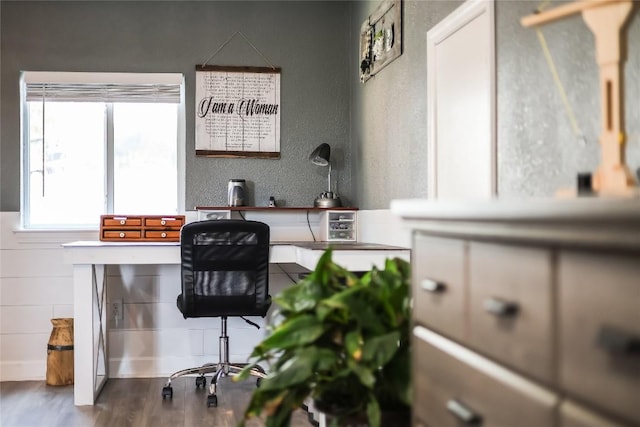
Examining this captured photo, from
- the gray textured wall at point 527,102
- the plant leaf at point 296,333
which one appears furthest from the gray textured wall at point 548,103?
the plant leaf at point 296,333

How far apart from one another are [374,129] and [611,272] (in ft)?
11.5

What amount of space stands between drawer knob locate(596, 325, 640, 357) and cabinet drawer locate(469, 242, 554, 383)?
129mm

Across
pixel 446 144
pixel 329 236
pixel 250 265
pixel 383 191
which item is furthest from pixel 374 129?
pixel 446 144

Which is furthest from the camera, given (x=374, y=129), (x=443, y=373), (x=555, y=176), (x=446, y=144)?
(x=374, y=129)

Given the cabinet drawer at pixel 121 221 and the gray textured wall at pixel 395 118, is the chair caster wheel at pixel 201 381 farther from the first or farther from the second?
the gray textured wall at pixel 395 118

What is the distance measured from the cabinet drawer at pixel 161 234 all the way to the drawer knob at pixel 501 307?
360 centimetres

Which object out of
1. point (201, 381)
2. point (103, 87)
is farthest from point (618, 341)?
point (103, 87)

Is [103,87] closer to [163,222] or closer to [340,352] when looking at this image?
[163,222]

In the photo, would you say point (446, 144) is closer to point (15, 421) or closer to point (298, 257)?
point (298, 257)

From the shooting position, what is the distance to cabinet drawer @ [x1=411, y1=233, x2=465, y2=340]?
1290 millimetres

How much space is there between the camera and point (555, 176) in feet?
6.65

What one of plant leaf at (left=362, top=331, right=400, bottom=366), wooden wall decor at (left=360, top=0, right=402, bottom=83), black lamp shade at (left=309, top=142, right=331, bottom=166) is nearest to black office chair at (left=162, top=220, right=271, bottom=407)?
black lamp shade at (left=309, top=142, right=331, bottom=166)

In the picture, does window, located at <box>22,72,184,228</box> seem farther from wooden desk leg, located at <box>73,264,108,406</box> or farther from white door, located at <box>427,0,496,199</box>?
white door, located at <box>427,0,496,199</box>

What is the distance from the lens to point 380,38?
407 centimetres
